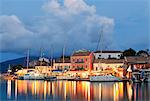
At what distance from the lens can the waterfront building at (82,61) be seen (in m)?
51.0

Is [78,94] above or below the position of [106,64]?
below

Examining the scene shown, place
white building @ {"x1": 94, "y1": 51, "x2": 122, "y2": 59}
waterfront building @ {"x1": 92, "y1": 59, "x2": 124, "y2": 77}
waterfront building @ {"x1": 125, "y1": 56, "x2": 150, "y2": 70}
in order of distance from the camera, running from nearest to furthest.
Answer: waterfront building @ {"x1": 125, "y1": 56, "x2": 150, "y2": 70}, waterfront building @ {"x1": 92, "y1": 59, "x2": 124, "y2": 77}, white building @ {"x1": 94, "y1": 51, "x2": 122, "y2": 59}

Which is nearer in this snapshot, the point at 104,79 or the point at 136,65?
the point at 104,79

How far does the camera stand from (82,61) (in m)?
51.4

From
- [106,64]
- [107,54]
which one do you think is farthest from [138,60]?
[107,54]

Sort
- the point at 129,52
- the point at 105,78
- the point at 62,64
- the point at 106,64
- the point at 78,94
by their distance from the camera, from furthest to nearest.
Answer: the point at 62,64 < the point at 129,52 < the point at 106,64 < the point at 105,78 < the point at 78,94

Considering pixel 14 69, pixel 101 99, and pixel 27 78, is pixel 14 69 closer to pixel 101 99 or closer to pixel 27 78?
pixel 27 78

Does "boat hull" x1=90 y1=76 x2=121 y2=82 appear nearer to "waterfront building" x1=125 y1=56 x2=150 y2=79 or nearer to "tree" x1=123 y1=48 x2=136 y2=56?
"waterfront building" x1=125 y1=56 x2=150 y2=79

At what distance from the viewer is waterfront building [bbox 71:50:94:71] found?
5100 centimetres

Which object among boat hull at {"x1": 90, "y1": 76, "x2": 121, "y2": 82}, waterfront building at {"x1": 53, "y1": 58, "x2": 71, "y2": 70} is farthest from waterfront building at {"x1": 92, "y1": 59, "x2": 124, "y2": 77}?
boat hull at {"x1": 90, "y1": 76, "x2": 121, "y2": 82}

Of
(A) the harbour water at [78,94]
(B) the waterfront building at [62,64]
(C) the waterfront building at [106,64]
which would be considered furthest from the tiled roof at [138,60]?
(A) the harbour water at [78,94]

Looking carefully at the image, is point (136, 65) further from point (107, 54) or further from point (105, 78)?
point (107, 54)

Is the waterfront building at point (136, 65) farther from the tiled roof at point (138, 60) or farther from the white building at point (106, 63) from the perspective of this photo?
the white building at point (106, 63)

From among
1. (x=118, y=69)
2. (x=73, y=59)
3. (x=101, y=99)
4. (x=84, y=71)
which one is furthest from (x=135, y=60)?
(x=101, y=99)
